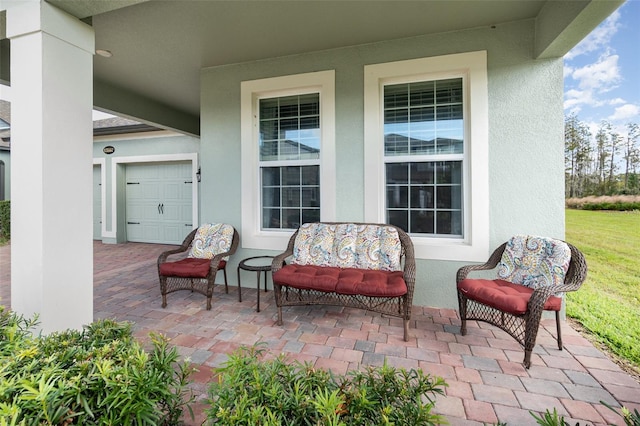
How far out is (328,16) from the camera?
2.98 meters

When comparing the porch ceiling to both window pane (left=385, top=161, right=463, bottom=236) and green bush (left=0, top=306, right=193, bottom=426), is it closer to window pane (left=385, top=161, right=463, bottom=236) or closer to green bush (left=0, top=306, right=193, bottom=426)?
window pane (left=385, top=161, right=463, bottom=236)

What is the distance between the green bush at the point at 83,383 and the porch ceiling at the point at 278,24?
2.36 meters

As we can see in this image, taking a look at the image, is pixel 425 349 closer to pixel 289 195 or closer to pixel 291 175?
pixel 289 195

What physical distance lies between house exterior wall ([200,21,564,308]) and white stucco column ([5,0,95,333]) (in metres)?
2.19

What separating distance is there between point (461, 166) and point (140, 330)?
3.78 m

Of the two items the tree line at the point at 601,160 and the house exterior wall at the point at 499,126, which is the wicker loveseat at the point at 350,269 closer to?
the house exterior wall at the point at 499,126

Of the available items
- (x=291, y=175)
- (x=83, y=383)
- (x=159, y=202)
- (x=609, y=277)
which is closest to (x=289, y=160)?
(x=291, y=175)

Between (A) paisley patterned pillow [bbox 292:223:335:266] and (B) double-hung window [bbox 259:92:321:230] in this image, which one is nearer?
(A) paisley patterned pillow [bbox 292:223:335:266]

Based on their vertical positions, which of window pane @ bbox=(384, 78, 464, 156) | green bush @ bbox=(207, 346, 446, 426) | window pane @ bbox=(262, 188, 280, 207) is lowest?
green bush @ bbox=(207, 346, 446, 426)

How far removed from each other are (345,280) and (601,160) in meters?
3.67

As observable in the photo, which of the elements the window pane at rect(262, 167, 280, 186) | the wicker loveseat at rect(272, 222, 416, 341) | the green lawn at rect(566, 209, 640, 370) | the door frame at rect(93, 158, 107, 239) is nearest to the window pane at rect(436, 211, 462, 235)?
the wicker loveseat at rect(272, 222, 416, 341)

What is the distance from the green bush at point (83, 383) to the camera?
0.85 m

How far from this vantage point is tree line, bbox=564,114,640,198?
3.35 m

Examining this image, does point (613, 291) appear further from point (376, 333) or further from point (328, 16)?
point (328, 16)
